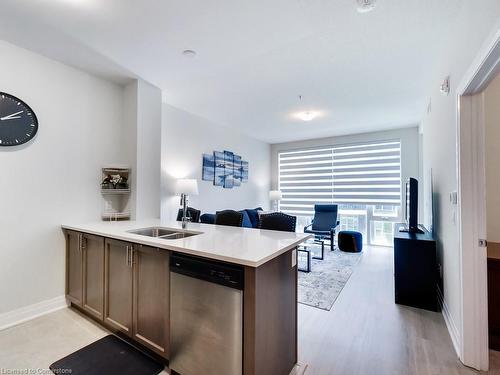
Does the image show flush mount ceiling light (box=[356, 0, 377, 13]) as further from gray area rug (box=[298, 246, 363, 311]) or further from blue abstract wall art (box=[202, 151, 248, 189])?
blue abstract wall art (box=[202, 151, 248, 189])

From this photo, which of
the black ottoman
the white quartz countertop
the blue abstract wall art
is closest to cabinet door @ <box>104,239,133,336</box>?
the white quartz countertop

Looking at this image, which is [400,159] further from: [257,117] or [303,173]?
[257,117]

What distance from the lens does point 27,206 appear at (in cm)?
246

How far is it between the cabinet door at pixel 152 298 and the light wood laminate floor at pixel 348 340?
2.19ft

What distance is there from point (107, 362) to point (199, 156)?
363 cm

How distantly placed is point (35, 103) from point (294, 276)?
3.05m

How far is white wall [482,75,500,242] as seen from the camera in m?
2.33

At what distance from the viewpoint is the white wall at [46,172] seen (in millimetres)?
2361

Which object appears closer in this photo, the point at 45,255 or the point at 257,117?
the point at 45,255

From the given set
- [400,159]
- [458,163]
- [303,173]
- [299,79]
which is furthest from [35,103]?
[400,159]

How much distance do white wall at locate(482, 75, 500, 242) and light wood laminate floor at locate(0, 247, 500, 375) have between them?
1.05 metres

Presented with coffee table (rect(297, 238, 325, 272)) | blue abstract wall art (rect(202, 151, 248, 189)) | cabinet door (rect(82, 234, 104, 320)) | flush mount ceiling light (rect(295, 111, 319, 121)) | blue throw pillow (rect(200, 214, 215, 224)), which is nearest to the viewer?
cabinet door (rect(82, 234, 104, 320))

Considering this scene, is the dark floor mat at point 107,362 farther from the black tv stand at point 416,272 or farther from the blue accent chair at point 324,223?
the blue accent chair at point 324,223

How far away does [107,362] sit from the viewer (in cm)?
183
